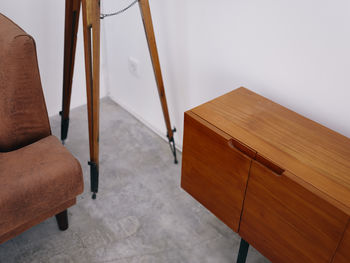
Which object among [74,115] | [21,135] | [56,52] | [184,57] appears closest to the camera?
[21,135]

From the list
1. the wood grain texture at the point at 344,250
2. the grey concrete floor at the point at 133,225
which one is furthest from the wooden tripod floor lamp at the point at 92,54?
the wood grain texture at the point at 344,250

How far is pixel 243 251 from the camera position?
1296mm

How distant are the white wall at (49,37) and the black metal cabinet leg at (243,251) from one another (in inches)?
57.3

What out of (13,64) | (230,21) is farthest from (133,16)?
(13,64)

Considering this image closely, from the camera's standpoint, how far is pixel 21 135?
1336mm

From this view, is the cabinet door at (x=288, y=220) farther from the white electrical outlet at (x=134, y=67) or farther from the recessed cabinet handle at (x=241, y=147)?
the white electrical outlet at (x=134, y=67)

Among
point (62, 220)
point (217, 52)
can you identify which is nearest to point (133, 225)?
point (62, 220)

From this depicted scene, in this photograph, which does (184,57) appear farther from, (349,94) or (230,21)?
(349,94)

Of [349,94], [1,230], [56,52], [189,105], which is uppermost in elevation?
[349,94]

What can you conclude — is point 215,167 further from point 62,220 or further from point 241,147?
point 62,220

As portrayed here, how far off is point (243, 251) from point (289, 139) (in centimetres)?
46

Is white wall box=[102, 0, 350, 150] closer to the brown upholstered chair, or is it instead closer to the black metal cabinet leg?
the black metal cabinet leg

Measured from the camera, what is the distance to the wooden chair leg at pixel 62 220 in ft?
4.83

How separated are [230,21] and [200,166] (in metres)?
0.59
